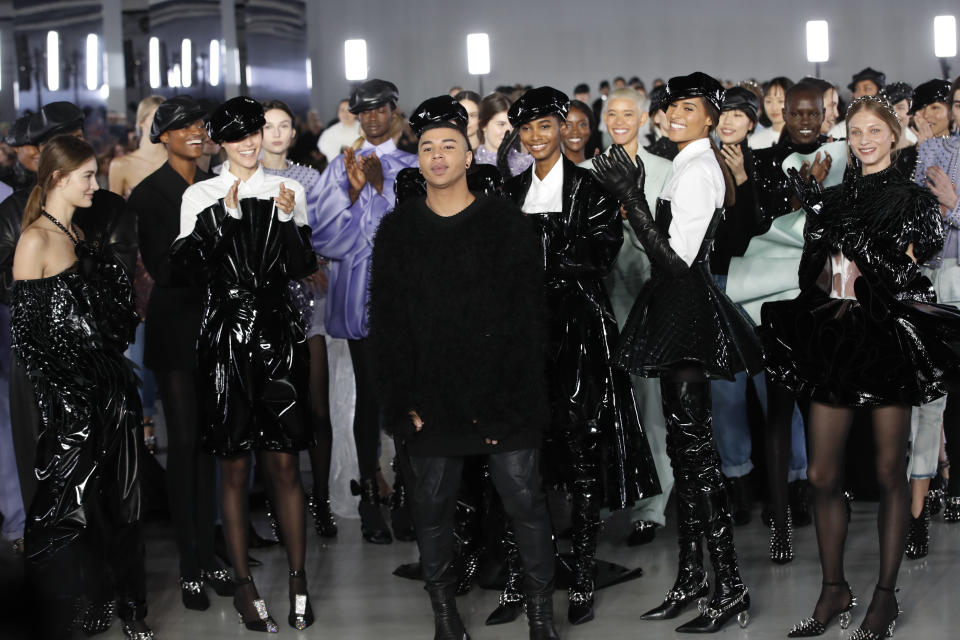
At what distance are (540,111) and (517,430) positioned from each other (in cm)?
115

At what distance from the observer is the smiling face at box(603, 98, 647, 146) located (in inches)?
193

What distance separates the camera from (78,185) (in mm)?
3945

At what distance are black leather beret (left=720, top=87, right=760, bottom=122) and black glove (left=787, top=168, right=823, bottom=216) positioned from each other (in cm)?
142

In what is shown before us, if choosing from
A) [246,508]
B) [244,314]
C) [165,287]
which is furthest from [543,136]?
[246,508]

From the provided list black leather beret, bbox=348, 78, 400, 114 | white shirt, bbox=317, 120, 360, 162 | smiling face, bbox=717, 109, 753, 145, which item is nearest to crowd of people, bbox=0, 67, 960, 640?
smiling face, bbox=717, 109, 753, 145

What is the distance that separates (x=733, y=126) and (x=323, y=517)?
2.53 meters

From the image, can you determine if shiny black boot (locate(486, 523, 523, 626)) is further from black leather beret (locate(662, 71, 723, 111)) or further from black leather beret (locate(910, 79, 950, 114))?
black leather beret (locate(910, 79, 950, 114))

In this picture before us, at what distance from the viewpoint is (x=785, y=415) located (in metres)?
4.67

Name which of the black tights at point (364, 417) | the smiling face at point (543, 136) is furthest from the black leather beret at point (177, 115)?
the smiling face at point (543, 136)

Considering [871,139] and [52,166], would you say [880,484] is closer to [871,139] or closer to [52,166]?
[871,139]

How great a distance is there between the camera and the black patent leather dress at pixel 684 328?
3805 millimetres

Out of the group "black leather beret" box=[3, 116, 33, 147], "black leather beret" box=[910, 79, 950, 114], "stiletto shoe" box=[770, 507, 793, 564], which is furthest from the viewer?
"black leather beret" box=[910, 79, 950, 114]

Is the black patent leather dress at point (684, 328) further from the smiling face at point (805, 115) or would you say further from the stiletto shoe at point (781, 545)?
the smiling face at point (805, 115)

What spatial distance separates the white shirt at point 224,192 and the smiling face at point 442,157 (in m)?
0.64
